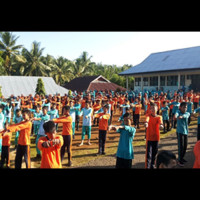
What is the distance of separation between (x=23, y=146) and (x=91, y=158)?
2.36 metres

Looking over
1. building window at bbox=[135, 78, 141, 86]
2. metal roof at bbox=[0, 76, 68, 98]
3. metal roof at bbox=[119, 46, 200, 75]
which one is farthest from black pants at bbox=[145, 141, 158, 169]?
building window at bbox=[135, 78, 141, 86]

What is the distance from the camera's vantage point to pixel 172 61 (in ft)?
78.1

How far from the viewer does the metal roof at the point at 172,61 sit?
21156 millimetres

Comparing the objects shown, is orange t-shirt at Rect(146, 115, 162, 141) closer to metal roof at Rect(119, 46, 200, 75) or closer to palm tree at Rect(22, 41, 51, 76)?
metal roof at Rect(119, 46, 200, 75)

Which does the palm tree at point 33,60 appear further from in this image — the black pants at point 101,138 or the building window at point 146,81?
the black pants at point 101,138

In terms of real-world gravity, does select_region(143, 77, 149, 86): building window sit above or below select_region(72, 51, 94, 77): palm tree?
below

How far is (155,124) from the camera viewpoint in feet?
16.3

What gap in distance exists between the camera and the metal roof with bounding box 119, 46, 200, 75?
69.4 ft

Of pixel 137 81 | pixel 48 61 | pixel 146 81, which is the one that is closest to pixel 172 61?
pixel 146 81

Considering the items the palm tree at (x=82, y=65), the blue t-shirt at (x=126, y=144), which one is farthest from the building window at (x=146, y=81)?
the blue t-shirt at (x=126, y=144)

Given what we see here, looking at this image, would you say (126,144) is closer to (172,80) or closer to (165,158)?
(165,158)

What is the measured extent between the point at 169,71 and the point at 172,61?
9.87ft

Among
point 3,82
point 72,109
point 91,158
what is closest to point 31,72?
point 3,82
